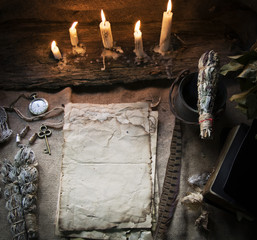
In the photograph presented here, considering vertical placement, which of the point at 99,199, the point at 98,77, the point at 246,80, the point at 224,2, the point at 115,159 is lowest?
the point at 99,199

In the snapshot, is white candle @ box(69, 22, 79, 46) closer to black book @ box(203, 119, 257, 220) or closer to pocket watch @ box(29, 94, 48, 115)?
pocket watch @ box(29, 94, 48, 115)

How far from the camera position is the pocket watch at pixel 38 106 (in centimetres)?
199

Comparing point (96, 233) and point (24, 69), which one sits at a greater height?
point (24, 69)

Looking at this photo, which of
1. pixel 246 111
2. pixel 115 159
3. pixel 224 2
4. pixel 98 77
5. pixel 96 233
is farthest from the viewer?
pixel 224 2

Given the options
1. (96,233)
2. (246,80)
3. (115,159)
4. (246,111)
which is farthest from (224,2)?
(96,233)

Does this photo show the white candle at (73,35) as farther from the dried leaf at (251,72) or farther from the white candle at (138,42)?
the dried leaf at (251,72)

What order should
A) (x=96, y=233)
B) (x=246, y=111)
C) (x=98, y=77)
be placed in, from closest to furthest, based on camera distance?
1. (x=246, y=111)
2. (x=96, y=233)
3. (x=98, y=77)

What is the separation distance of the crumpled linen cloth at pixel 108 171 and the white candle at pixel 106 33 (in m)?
0.47

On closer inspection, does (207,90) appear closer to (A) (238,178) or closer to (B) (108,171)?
(A) (238,178)

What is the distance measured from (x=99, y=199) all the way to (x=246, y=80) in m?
1.07

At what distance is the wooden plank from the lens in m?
2.07

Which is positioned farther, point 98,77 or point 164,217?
point 98,77

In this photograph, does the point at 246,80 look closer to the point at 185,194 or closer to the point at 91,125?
the point at 185,194

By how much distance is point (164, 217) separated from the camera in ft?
5.57
